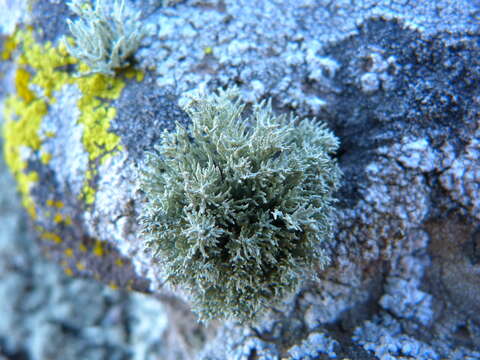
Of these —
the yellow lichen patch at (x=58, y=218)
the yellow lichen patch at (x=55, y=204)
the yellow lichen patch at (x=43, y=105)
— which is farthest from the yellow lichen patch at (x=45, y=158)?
the yellow lichen patch at (x=58, y=218)

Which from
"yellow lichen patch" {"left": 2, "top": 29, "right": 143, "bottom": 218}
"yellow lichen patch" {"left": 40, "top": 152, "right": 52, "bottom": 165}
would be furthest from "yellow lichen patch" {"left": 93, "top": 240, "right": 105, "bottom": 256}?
"yellow lichen patch" {"left": 40, "top": 152, "right": 52, "bottom": 165}

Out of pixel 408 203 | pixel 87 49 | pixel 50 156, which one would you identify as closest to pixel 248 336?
pixel 408 203

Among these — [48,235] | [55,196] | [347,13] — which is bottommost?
[48,235]

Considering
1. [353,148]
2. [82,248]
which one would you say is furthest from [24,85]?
[353,148]

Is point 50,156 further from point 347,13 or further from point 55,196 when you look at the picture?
point 347,13

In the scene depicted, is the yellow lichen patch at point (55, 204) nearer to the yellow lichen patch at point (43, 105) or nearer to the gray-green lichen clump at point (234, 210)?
the yellow lichen patch at point (43, 105)

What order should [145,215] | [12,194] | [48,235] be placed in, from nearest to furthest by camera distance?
[145,215]
[48,235]
[12,194]

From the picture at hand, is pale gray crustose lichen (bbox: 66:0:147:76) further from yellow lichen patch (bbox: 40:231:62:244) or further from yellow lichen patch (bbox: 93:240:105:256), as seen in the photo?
yellow lichen patch (bbox: 40:231:62:244)
